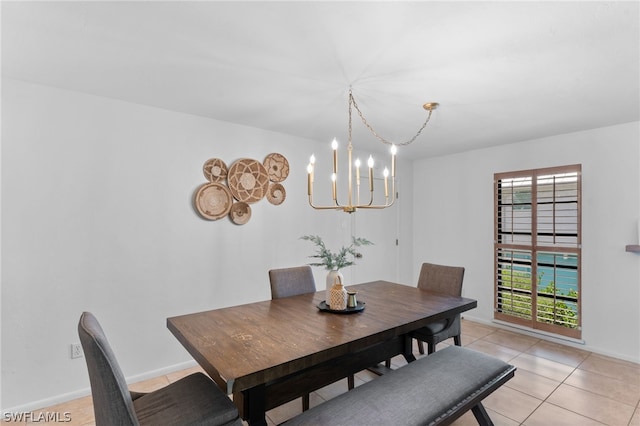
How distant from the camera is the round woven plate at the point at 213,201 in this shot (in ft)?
9.89

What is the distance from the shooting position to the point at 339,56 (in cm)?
189

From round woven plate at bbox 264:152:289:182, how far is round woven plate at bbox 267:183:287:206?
72 millimetres

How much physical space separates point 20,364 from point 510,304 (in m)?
4.79

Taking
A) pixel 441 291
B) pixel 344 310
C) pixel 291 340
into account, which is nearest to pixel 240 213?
pixel 344 310

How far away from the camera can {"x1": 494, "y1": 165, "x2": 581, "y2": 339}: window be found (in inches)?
139

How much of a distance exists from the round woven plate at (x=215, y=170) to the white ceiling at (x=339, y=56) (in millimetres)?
465

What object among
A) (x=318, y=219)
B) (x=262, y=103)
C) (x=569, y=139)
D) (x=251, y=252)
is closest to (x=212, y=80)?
(x=262, y=103)

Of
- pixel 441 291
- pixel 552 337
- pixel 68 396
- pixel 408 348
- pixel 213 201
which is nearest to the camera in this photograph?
pixel 68 396

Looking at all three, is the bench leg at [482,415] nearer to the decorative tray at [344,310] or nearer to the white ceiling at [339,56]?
the decorative tray at [344,310]

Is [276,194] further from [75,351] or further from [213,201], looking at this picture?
[75,351]

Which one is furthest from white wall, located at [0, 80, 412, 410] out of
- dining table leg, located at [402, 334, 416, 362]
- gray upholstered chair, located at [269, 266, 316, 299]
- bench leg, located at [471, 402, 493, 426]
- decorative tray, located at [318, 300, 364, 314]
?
bench leg, located at [471, 402, 493, 426]

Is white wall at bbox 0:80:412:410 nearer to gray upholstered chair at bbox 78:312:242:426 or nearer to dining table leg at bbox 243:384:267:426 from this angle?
gray upholstered chair at bbox 78:312:242:426

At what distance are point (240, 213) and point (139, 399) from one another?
1883 mm

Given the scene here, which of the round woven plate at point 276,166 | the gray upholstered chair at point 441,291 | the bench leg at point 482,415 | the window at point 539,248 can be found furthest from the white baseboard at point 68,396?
the window at point 539,248
